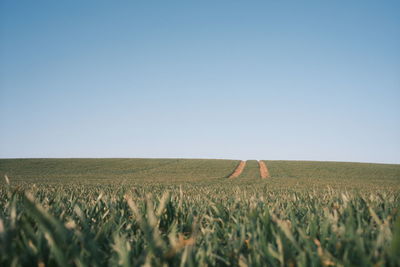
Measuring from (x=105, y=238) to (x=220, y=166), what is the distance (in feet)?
200

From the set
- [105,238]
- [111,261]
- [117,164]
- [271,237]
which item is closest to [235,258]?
[271,237]

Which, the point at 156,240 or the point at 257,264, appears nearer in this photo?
the point at 156,240

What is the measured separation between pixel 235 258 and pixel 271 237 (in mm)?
382

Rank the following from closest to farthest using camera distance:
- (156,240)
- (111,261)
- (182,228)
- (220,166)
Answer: (156,240), (111,261), (182,228), (220,166)

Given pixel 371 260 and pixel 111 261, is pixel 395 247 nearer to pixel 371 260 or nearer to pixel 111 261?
pixel 371 260

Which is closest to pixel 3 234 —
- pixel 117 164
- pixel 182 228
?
pixel 182 228

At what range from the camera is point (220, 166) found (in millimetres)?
61531

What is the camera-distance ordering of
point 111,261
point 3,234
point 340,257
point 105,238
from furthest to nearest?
point 105,238
point 340,257
point 111,261
point 3,234

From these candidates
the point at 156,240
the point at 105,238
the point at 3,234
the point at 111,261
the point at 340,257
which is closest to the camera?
the point at 3,234

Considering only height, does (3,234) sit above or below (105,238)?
above

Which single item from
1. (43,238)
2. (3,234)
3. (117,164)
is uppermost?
(3,234)

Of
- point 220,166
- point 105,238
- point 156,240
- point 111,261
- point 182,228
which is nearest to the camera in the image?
point 156,240

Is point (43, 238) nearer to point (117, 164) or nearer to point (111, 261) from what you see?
point (111, 261)

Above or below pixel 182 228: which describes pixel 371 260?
above
